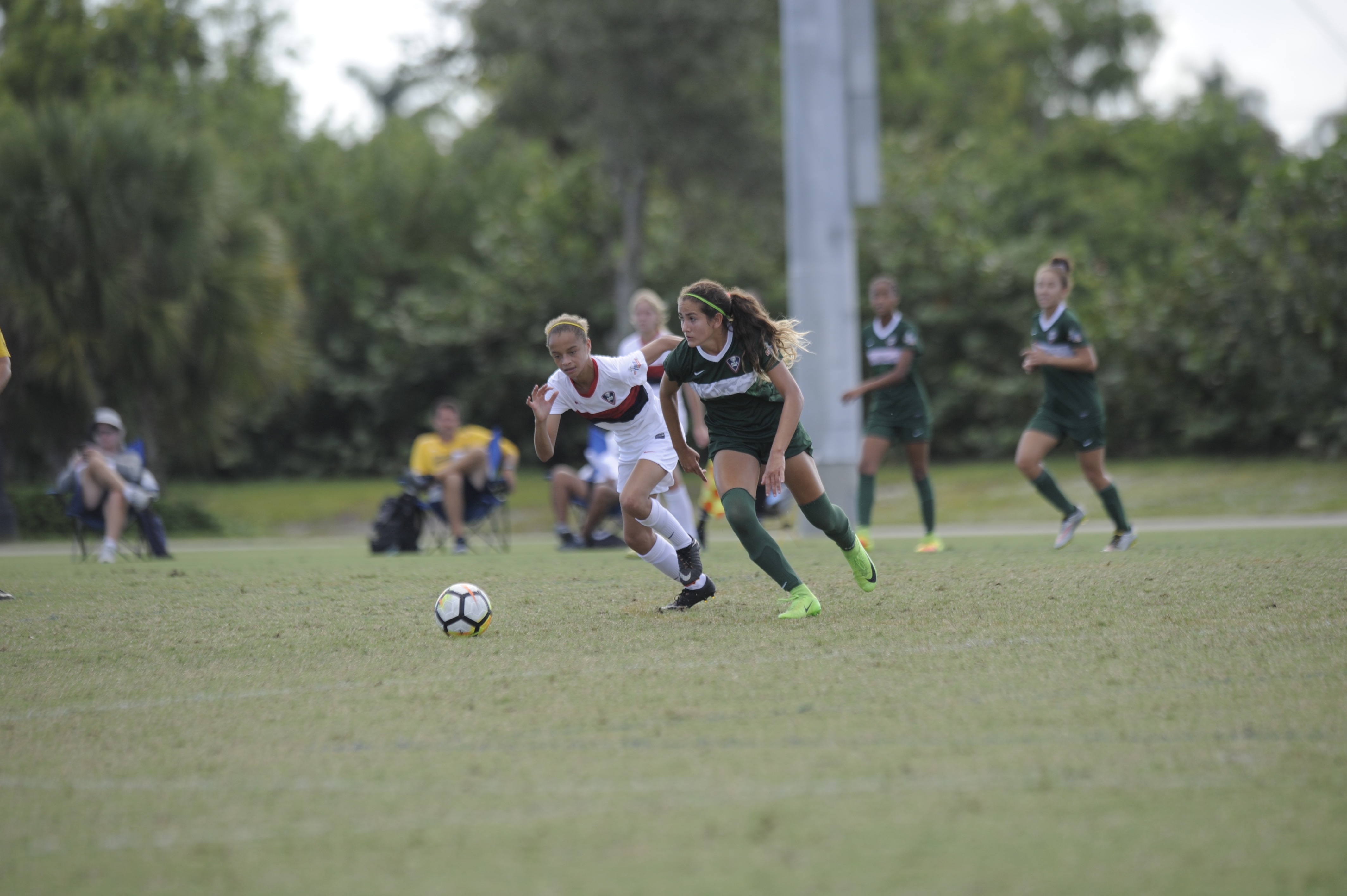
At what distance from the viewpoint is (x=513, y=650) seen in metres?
5.66

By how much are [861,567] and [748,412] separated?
1156mm

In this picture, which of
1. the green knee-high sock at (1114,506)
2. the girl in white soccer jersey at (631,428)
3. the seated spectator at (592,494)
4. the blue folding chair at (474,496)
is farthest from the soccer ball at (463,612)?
the blue folding chair at (474,496)

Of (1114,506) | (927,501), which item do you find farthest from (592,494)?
(1114,506)

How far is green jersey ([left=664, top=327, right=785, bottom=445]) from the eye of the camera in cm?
641

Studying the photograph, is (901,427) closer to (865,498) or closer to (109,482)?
(865,498)

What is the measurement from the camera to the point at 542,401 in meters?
6.75

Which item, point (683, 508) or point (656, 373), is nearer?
point (656, 373)

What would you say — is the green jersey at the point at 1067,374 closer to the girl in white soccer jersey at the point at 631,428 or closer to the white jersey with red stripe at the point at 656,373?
the white jersey with red stripe at the point at 656,373

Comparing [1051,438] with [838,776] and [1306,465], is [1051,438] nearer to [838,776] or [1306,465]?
[838,776]

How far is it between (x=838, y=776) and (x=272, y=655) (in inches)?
121

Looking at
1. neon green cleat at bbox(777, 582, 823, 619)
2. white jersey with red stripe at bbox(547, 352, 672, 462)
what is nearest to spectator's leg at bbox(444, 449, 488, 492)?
white jersey with red stripe at bbox(547, 352, 672, 462)

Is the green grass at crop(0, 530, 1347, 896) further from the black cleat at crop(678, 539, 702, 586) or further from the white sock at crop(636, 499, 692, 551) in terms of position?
the white sock at crop(636, 499, 692, 551)

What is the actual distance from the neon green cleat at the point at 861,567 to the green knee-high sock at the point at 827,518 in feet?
0.61

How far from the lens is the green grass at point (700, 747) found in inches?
116
